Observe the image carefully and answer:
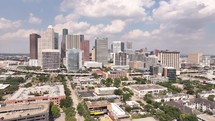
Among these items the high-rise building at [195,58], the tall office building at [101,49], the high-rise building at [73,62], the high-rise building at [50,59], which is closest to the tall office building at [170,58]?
the tall office building at [101,49]

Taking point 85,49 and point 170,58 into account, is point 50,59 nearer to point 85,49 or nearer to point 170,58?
point 85,49

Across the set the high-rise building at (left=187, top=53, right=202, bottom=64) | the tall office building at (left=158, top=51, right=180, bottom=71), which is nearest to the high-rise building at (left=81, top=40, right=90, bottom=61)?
the tall office building at (left=158, top=51, right=180, bottom=71)

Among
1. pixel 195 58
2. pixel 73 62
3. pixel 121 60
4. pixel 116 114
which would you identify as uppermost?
pixel 195 58

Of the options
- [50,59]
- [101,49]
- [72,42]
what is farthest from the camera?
[72,42]

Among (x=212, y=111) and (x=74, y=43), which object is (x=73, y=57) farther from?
(x=212, y=111)

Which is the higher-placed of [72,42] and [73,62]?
[72,42]

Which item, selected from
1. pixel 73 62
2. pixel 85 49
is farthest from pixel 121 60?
pixel 85 49
